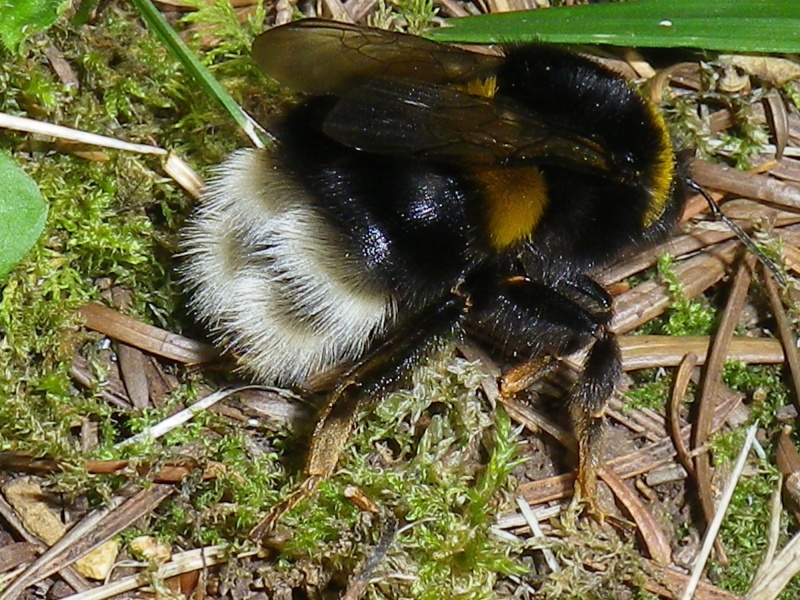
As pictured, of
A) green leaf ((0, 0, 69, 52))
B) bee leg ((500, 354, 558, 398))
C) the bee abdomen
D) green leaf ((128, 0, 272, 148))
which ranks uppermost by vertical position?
green leaf ((0, 0, 69, 52))

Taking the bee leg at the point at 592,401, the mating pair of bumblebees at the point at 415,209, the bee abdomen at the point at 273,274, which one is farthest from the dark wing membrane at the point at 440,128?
the bee leg at the point at 592,401

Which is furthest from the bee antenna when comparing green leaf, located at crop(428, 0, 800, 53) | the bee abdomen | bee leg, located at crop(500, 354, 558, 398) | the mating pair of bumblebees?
the bee abdomen

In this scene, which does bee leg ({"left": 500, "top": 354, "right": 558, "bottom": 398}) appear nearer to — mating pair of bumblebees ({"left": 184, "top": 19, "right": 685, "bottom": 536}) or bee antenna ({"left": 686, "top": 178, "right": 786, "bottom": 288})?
mating pair of bumblebees ({"left": 184, "top": 19, "right": 685, "bottom": 536})

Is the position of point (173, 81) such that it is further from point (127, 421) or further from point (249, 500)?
point (249, 500)

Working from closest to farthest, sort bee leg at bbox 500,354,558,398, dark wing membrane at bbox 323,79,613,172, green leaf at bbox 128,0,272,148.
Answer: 1. dark wing membrane at bbox 323,79,613,172
2. green leaf at bbox 128,0,272,148
3. bee leg at bbox 500,354,558,398

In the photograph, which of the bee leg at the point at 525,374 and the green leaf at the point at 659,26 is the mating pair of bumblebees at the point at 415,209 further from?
the green leaf at the point at 659,26
